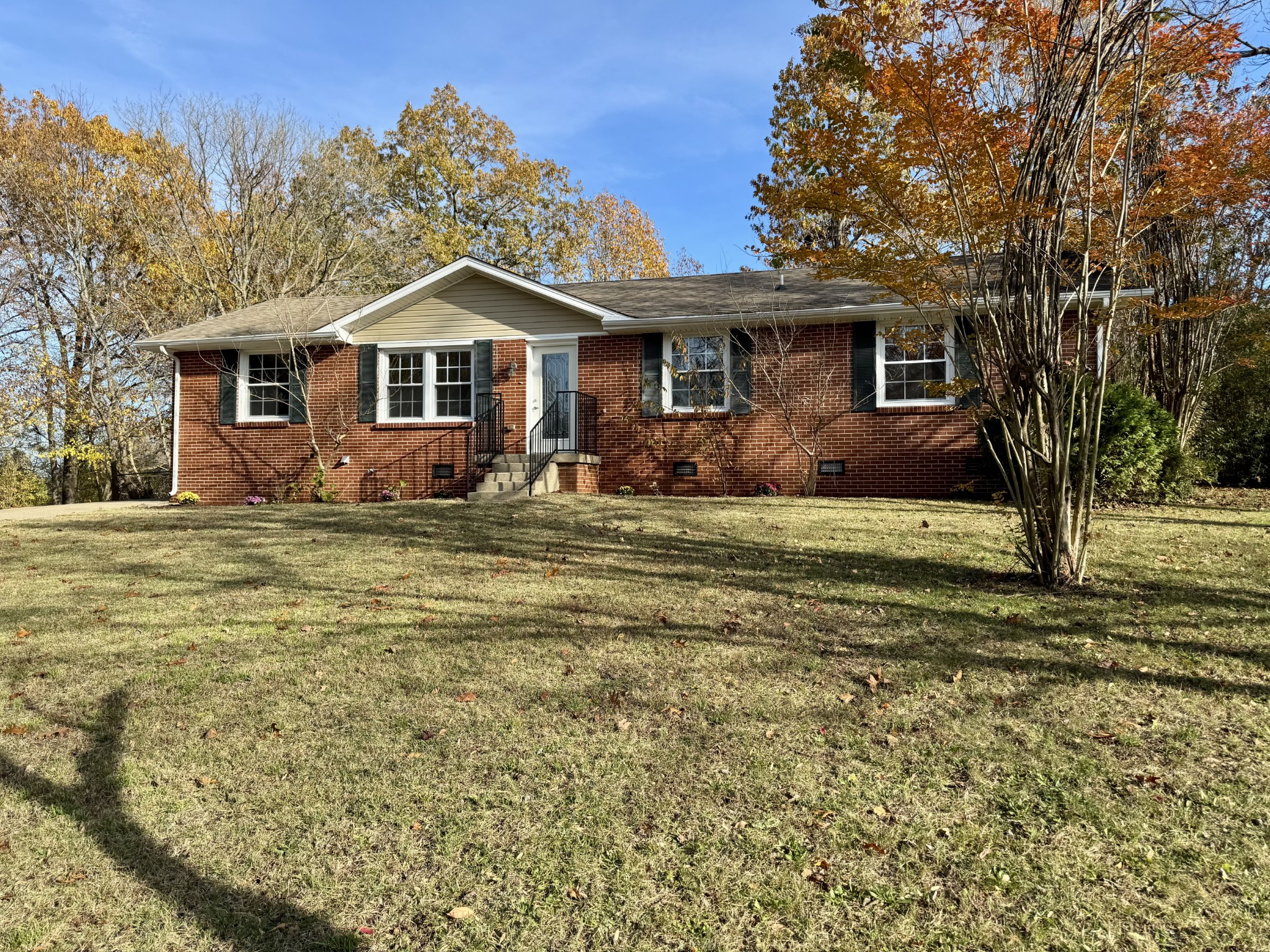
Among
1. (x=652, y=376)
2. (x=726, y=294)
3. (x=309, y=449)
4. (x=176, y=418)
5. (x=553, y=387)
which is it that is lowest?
(x=309, y=449)

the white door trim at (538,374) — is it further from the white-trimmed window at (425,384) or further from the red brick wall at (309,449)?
the white-trimmed window at (425,384)

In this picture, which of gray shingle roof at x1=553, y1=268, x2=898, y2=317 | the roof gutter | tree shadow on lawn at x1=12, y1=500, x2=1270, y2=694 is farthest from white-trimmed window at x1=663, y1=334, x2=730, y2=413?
the roof gutter

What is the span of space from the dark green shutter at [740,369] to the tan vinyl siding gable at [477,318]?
2.43 metres

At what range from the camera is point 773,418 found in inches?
513

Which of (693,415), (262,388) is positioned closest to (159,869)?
(693,415)

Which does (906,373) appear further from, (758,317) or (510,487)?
(510,487)

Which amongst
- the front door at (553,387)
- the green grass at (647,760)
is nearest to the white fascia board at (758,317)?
the front door at (553,387)

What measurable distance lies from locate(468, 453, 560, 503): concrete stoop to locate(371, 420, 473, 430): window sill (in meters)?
1.13

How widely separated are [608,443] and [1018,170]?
876 centimetres

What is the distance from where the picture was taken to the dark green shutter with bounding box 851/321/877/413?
1251 centimetres

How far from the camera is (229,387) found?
14977mm

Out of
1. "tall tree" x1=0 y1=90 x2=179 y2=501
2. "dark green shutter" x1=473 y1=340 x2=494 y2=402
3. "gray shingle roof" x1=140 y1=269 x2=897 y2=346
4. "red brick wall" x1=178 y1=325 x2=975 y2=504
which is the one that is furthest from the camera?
"tall tree" x1=0 y1=90 x2=179 y2=501

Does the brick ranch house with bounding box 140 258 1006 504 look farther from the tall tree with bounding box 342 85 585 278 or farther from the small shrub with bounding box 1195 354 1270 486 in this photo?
the tall tree with bounding box 342 85 585 278

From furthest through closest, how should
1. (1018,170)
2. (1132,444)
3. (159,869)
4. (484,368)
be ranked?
(484,368)
(1132,444)
(1018,170)
(159,869)
